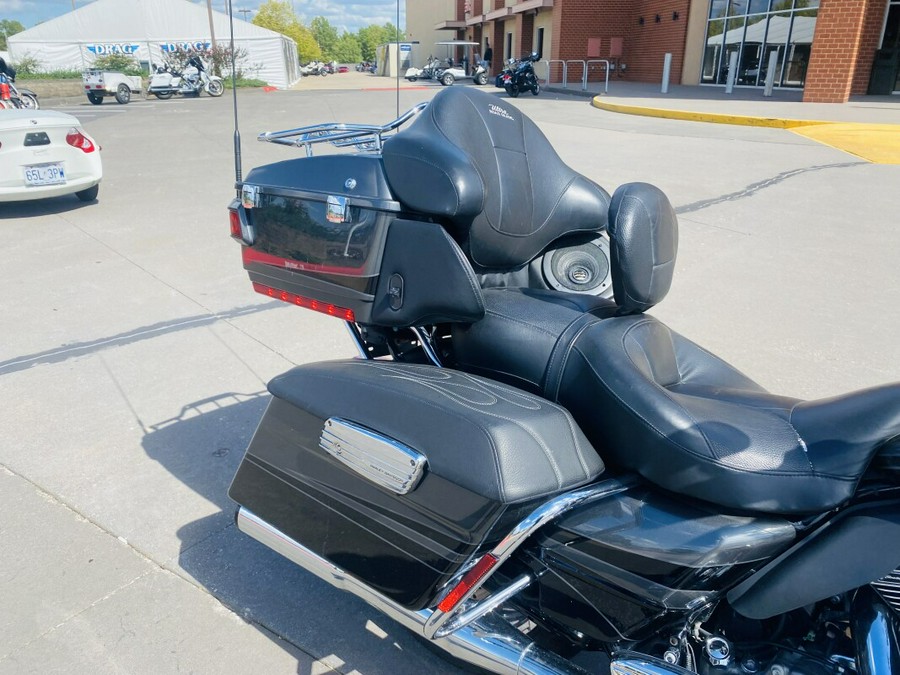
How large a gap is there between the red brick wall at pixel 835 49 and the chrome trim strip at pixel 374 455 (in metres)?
16.1

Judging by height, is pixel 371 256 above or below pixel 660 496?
above

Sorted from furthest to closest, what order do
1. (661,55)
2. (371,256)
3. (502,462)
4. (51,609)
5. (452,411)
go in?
(661,55) → (51,609) → (371,256) → (452,411) → (502,462)

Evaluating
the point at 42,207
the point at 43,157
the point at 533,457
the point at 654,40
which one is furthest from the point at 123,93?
the point at 533,457

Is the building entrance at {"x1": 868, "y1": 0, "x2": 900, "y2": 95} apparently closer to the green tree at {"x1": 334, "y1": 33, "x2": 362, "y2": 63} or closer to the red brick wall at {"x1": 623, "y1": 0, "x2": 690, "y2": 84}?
the red brick wall at {"x1": 623, "y1": 0, "x2": 690, "y2": 84}

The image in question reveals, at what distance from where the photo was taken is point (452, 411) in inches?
65.0

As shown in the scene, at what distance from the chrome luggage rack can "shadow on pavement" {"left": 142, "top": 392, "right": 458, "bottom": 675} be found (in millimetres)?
1423

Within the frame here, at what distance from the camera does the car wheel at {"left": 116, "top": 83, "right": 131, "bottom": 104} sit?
24453mm

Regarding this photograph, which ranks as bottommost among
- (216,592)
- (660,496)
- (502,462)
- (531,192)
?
(216,592)

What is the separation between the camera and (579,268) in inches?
105

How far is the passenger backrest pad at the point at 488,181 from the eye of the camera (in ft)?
6.49

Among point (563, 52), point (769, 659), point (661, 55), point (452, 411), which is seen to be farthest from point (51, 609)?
point (563, 52)

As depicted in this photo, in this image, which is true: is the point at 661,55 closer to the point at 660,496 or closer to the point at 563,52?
the point at 563,52

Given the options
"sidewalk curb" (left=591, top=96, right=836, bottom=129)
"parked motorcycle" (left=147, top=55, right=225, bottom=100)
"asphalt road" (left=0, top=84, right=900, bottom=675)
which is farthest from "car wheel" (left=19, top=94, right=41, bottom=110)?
"sidewalk curb" (left=591, top=96, right=836, bottom=129)

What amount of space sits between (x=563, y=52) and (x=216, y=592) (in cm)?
2801
